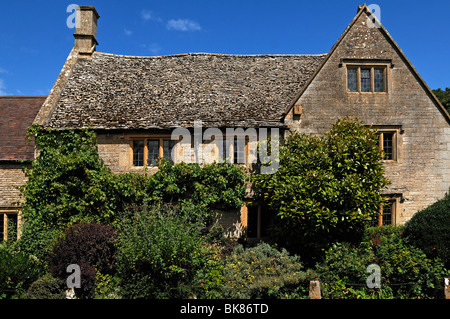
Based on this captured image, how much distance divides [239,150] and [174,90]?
174 inches

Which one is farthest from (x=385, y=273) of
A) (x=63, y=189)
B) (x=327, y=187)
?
(x=63, y=189)

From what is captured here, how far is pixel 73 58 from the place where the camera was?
1625cm

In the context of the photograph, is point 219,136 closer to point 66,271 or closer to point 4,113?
point 66,271

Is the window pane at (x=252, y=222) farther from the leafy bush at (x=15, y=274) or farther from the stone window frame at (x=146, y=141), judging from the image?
the leafy bush at (x=15, y=274)

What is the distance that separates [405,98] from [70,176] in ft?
45.4

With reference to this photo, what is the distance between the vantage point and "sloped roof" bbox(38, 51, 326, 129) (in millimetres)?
13250

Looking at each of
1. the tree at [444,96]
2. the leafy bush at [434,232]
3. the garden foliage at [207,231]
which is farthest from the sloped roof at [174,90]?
the tree at [444,96]

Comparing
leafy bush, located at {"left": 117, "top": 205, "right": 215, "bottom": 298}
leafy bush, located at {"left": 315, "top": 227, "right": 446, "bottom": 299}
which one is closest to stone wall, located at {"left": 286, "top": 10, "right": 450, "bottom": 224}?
leafy bush, located at {"left": 315, "top": 227, "right": 446, "bottom": 299}

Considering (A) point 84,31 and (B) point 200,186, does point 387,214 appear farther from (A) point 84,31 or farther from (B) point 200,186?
(A) point 84,31

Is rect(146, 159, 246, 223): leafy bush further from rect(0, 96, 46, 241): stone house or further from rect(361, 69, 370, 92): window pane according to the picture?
rect(361, 69, 370, 92): window pane

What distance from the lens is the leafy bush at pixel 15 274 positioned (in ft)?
30.7

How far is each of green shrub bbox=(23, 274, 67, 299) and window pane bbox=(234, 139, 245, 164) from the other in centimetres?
758

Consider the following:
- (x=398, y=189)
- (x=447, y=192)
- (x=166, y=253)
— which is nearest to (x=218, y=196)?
(x=166, y=253)

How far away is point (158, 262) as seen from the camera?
930 cm
